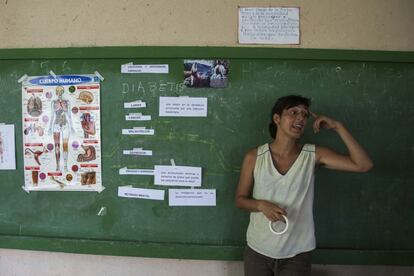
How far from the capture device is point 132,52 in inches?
73.4

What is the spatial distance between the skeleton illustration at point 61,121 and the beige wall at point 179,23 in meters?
0.34

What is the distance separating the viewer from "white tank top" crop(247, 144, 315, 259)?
1417 mm

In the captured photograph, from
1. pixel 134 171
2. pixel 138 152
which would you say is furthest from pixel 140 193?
pixel 138 152

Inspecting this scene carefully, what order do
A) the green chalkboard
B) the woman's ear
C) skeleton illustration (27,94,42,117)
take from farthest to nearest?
skeleton illustration (27,94,42,117)
the green chalkboard
the woman's ear

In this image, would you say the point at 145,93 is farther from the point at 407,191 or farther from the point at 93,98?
the point at 407,191

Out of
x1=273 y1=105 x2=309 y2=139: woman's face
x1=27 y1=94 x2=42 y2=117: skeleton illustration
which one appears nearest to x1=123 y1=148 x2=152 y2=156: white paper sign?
x1=27 y1=94 x2=42 y2=117: skeleton illustration

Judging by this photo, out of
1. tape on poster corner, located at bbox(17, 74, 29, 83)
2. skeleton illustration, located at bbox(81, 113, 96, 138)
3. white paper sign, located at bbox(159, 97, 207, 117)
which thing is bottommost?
skeleton illustration, located at bbox(81, 113, 96, 138)

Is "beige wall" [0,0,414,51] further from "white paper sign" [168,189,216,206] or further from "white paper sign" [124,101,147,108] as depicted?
"white paper sign" [168,189,216,206]

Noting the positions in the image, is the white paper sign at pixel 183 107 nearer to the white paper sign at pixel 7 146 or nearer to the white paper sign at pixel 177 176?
the white paper sign at pixel 177 176

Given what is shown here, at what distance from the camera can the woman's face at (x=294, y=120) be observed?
1448 millimetres

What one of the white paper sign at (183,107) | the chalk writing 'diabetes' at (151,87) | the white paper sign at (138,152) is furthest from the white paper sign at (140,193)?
the chalk writing 'diabetes' at (151,87)

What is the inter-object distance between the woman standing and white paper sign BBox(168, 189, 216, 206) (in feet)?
1.25

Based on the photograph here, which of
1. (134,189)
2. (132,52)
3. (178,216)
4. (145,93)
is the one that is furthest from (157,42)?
(178,216)

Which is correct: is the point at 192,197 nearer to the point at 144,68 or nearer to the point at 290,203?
the point at 290,203
